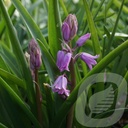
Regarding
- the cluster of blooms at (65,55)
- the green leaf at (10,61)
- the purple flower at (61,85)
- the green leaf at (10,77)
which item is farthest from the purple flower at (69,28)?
the green leaf at (10,61)

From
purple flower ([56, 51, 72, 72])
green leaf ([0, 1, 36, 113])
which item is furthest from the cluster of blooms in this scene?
green leaf ([0, 1, 36, 113])

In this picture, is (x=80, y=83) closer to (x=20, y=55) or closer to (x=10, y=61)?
(x=20, y=55)

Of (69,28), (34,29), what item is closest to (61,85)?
(69,28)

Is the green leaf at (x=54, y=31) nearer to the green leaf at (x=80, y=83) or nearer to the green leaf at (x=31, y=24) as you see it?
the green leaf at (x=31, y=24)

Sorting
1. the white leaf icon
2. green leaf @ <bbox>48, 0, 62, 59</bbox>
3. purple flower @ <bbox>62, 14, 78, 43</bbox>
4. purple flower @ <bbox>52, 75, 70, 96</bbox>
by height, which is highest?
purple flower @ <bbox>62, 14, 78, 43</bbox>

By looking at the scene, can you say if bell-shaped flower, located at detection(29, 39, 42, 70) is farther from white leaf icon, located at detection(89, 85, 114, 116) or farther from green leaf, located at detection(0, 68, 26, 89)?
white leaf icon, located at detection(89, 85, 114, 116)

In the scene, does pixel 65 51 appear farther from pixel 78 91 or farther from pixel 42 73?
pixel 42 73
